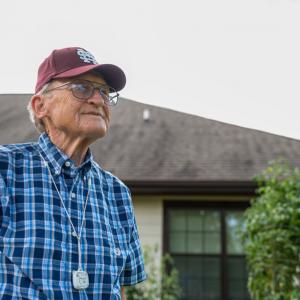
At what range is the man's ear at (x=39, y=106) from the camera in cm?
187

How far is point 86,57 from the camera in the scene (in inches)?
72.0

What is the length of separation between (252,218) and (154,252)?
8.77 ft

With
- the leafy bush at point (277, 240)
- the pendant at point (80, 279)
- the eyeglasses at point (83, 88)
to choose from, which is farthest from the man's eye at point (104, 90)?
the leafy bush at point (277, 240)

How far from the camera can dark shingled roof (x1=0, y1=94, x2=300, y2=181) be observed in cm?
787

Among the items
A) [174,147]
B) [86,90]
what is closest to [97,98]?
[86,90]

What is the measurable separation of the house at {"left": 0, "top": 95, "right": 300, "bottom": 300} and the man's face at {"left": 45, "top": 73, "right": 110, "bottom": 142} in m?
5.80

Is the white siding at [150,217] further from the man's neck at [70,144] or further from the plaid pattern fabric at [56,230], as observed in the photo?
the man's neck at [70,144]

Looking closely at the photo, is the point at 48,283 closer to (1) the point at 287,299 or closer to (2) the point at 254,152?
(1) the point at 287,299

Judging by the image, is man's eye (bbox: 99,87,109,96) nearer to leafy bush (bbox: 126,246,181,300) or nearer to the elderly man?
the elderly man

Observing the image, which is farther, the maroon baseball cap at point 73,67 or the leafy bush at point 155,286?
the leafy bush at point 155,286

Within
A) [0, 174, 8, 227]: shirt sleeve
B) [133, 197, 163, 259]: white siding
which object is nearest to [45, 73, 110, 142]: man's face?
[0, 174, 8, 227]: shirt sleeve

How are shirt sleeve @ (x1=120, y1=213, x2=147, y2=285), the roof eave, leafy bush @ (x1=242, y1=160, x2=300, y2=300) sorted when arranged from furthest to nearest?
A: 1. the roof eave
2. leafy bush @ (x1=242, y1=160, x2=300, y2=300)
3. shirt sleeve @ (x1=120, y1=213, x2=147, y2=285)

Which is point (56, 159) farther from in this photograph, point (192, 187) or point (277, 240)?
point (192, 187)

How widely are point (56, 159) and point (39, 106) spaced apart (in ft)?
0.66
